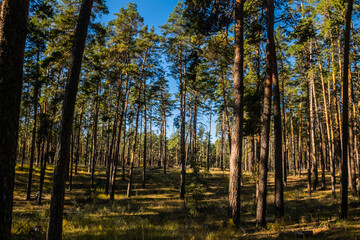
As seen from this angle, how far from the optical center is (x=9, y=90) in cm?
339

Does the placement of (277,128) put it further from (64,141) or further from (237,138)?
(64,141)

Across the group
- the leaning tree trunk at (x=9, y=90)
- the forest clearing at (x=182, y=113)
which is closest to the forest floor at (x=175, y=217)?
the forest clearing at (x=182, y=113)

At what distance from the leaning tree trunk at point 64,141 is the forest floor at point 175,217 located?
0.85m

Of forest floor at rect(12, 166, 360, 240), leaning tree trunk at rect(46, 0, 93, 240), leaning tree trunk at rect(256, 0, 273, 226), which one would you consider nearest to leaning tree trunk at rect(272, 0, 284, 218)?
leaning tree trunk at rect(256, 0, 273, 226)

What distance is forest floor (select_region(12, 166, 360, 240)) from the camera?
21.9 ft

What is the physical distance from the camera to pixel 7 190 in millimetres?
3236

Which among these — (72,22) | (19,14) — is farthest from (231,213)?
(72,22)

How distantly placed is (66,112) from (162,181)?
2316 cm

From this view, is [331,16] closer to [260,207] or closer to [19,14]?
[260,207]

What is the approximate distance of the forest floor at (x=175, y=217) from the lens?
21.9 ft

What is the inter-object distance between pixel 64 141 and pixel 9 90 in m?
2.41

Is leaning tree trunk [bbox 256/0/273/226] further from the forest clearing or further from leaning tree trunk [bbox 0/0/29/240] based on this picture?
leaning tree trunk [bbox 0/0/29/240]

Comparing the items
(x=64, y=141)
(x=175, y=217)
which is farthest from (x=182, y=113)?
(x=64, y=141)

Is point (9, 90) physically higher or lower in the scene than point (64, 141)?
higher
